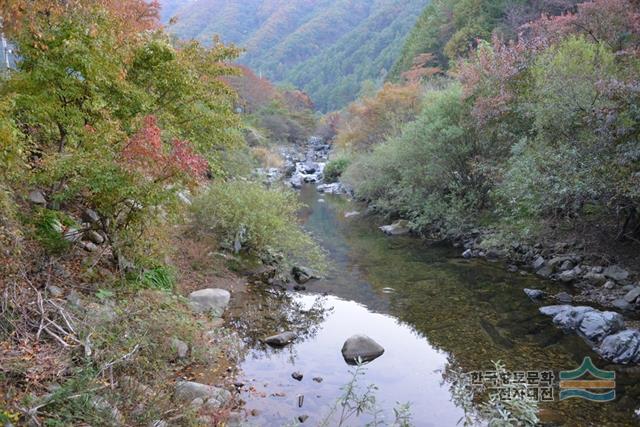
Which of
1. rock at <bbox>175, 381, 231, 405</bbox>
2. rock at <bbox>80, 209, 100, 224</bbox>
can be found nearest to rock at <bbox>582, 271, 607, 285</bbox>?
rock at <bbox>175, 381, 231, 405</bbox>

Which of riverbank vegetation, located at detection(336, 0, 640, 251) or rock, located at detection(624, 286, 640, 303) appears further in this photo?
riverbank vegetation, located at detection(336, 0, 640, 251)

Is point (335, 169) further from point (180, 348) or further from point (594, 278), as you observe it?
point (180, 348)

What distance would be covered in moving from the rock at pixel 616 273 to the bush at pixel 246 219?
23.7 feet

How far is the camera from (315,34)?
115m

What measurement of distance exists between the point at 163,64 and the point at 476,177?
492 inches

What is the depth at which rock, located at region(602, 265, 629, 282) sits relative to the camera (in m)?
11.5

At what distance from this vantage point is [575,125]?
12.3 metres

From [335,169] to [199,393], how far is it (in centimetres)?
3288

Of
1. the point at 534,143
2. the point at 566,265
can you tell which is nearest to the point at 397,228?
the point at 534,143

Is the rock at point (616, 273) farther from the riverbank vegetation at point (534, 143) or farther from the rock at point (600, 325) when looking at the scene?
the rock at point (600, 325)

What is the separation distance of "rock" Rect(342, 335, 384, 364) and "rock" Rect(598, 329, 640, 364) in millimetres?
3774

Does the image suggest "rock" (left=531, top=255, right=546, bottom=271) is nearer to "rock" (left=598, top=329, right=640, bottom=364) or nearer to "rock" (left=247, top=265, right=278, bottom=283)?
"rock" (left=598, top=329, right=640, bottom=364)

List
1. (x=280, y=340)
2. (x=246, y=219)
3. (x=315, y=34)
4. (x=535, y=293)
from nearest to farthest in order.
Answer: (x=280, y=340) → (x=535, y=293) → (x=246, y=219) → (x=315, y=34)

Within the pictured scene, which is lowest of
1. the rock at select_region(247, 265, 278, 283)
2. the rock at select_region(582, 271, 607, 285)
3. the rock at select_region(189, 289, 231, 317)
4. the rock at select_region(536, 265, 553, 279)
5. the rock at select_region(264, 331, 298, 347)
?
the rock at select_region(536, 265, 553, 279)
